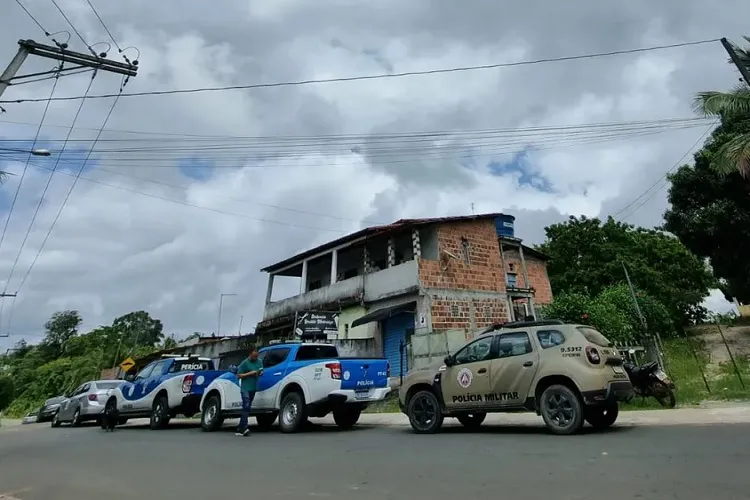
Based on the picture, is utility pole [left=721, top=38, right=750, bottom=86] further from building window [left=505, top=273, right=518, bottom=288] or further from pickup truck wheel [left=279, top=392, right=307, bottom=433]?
building window [left=505, top=273, right=518, bottom=288]

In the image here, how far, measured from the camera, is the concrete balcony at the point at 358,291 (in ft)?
67.7

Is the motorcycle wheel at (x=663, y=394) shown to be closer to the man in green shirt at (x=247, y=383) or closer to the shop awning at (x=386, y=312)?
the man in green shirt at (x=247, y=383)

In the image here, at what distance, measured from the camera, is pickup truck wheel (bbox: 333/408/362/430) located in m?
11.3

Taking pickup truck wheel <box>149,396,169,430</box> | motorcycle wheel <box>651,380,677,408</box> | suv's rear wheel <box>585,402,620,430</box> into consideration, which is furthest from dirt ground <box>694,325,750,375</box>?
pickup truck wheel <box>149,396,169,430</box>

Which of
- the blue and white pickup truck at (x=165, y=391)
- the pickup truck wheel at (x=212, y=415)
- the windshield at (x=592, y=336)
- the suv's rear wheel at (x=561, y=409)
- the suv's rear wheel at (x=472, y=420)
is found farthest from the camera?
the blue and white pickup truck at (x=165, y=391)

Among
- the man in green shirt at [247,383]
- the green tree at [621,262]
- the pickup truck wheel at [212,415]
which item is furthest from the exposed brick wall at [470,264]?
the man in green shirt at [247,383]

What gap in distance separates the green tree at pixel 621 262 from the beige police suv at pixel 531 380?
1942 centimetres

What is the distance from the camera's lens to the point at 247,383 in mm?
11211

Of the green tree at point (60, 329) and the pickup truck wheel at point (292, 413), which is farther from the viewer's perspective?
the green tree at point (60, 329)

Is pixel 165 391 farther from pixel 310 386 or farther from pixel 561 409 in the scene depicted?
pixel 561 409

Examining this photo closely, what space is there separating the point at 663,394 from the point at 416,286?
402 inches

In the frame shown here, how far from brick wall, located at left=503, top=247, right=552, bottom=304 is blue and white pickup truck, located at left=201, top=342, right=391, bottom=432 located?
1832cm

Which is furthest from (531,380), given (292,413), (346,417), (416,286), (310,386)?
(416,286)

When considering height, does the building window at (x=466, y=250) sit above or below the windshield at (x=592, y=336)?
above
